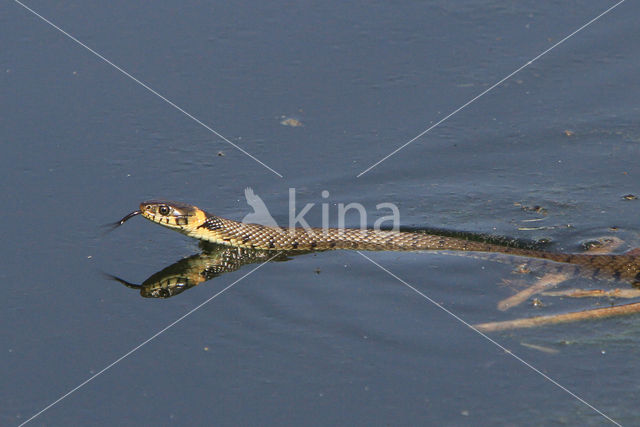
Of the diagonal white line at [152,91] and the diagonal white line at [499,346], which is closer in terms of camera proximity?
the diagonal white line at [499,346]

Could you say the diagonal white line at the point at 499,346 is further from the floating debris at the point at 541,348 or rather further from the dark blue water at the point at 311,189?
the floating debris at the point at 541,348

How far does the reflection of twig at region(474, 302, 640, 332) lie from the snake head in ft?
10.3

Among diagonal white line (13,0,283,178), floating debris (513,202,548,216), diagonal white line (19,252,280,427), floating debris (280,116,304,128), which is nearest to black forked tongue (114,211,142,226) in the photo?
diagonal white line (19,252,280,427)

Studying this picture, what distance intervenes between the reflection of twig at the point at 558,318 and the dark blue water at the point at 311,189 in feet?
0.39

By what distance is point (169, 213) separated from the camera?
31.8ft

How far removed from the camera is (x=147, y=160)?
35.3 ft

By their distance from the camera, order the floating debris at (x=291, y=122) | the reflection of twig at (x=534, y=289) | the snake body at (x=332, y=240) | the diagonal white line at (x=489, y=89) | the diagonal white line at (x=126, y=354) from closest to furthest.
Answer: the diagonal white line at (x=126, y=354) < the reflection of twig at (x=534, y=289) < the snake body at (x=332, y=240) < the diagonal white line at (x=489, y=89) < the floating debris at (x=291, y=122)

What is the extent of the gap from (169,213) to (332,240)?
169 cm

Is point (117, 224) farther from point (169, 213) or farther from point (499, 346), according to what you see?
point (499, 346)

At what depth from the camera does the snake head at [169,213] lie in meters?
9.68

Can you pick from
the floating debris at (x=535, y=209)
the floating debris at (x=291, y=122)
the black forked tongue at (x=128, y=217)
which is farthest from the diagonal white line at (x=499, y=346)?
the black forked tongue at (x=128, y=217)

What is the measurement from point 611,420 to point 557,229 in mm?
3020

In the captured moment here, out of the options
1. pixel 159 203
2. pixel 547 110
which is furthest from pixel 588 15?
pixel 159 203

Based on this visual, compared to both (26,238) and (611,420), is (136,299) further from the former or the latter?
(611,420)
